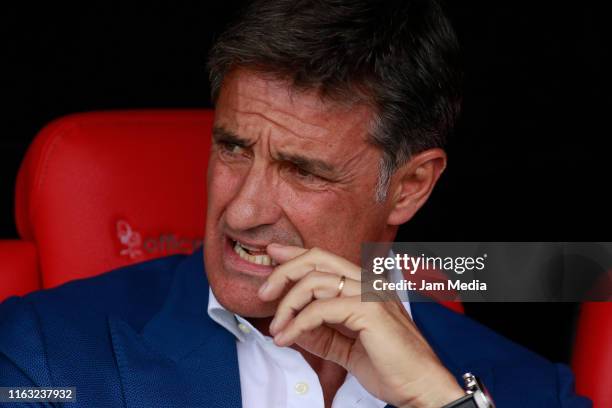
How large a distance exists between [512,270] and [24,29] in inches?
51.7

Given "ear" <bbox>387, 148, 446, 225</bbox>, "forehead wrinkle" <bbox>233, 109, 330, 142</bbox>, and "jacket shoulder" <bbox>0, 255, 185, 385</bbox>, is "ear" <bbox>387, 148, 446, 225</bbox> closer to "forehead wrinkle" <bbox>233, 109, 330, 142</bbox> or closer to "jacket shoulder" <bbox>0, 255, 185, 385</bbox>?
"forehead wrinkle" <bbox>233, 109, 330, 142</bbox>

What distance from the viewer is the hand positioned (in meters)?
1.86

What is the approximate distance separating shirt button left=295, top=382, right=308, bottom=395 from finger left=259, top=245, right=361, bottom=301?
0.22 m

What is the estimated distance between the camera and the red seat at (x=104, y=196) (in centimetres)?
229

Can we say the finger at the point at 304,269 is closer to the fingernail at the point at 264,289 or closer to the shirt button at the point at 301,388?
the fingernail at the point at 264,289

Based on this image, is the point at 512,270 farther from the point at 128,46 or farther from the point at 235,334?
the point at 128,46

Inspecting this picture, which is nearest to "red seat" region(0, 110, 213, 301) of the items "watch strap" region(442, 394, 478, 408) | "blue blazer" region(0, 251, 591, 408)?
"blue blazer" region(0, 251, 591, 408)

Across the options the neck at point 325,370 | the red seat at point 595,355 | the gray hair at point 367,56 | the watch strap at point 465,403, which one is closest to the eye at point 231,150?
the gray hair at point 367,56

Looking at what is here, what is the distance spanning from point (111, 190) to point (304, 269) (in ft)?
2.00

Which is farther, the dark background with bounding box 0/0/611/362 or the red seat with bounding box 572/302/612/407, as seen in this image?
the dark background with bounding box 0/0/611/362

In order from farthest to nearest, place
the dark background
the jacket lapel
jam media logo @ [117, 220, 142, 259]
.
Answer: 1. the dark background
2. jam media logo @ [117, 220, 142, 259]
3. the jacket lapel

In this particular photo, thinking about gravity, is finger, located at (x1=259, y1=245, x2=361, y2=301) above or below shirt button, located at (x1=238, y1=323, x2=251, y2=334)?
above

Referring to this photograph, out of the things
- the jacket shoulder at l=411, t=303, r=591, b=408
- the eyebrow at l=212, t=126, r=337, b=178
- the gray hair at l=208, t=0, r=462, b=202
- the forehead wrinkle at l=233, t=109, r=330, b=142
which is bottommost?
the jacket shoulder at l=411, t=303, r=591, b=408

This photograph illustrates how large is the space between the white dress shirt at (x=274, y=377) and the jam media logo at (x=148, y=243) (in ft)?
1.01
